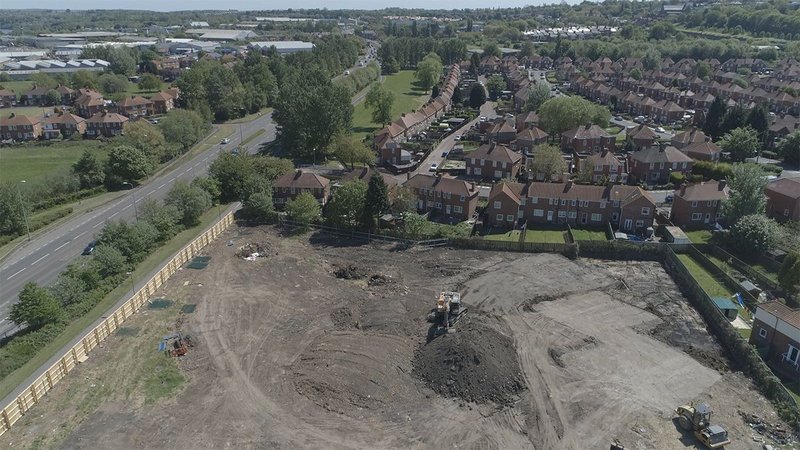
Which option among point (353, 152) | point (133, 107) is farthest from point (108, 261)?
point (133, 107)

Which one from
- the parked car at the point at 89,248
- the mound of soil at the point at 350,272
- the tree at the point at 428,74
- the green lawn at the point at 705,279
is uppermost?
the tree at the point at 428,74

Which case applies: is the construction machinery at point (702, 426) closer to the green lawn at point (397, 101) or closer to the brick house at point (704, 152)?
the brick house at point (704, 152)

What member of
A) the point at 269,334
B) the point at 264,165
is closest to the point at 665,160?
the point at 264,165

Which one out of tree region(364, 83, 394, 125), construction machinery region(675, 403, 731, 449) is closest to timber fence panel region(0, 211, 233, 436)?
construction machinery region(675, 403, 731, 449)

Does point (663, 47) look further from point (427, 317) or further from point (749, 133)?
point (427, 317)

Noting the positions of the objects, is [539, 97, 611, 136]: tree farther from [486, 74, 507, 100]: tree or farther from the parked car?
the parked car

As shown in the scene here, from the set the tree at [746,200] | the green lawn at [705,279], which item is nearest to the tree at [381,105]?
the tree at [746,200]
